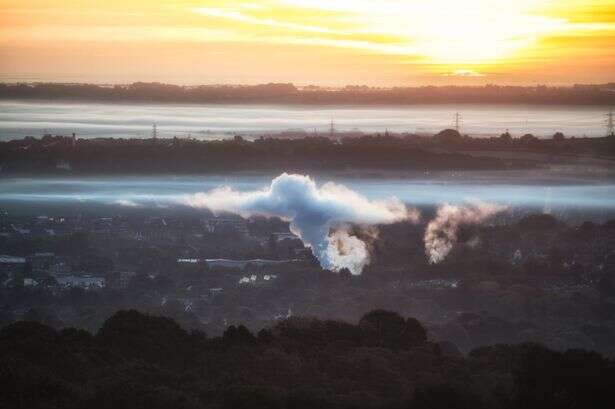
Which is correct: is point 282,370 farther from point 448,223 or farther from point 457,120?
point 457,120

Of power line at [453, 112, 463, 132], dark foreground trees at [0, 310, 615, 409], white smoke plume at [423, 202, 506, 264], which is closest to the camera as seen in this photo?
dark foreground trees at [0, 310, 615, 409]

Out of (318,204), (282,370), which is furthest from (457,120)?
(282,370)

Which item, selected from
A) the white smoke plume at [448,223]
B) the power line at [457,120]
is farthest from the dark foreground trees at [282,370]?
the power line at [457,120]

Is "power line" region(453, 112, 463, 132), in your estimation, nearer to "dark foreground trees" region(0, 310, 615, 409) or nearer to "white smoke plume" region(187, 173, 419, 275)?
"white smoke plume" region(187, 173, 419, 275)

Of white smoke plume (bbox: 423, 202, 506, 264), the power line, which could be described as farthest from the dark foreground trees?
the power line

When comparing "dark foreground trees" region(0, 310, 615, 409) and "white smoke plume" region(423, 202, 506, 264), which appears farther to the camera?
"white smoke plume" region(423, 202, 506, 264)

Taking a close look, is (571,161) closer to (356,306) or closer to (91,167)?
(91,167)

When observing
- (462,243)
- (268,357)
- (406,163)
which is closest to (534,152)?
(406,163)

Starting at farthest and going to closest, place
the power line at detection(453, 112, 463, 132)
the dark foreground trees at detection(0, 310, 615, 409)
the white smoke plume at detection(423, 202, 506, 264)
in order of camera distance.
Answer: the power line at detection(453, 112, 463, 132)
the white smoke plume at detection(423, 202, 506, 264)
the dark foreground trees at detection(0, 310, 615, 409)
